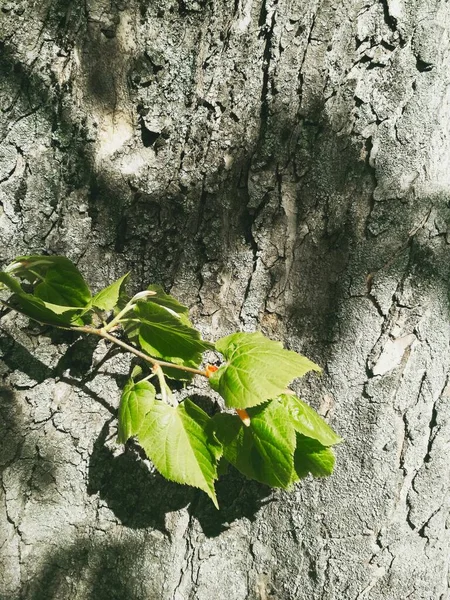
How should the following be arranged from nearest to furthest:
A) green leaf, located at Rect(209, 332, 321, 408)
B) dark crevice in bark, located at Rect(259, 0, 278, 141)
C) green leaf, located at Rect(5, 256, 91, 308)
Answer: green leaf, located at Rect(209, 332, 321, 408), green leaf, located at Rect(5, 256, 91, 308), dark crevice in bark, located at Rect(259, 0, 278, 141)

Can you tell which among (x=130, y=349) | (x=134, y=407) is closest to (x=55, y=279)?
(x=130, y=349)

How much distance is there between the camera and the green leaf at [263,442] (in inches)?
42.6

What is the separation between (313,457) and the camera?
117 centimetres

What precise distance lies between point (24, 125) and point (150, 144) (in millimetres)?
284

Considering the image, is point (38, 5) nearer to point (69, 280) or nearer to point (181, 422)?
point (69, 280)

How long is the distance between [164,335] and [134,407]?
6.8 inches

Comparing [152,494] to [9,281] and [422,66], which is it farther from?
[422,66]

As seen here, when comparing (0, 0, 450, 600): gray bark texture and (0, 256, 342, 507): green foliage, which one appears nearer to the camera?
(0, 256, 342, 507): green foliage

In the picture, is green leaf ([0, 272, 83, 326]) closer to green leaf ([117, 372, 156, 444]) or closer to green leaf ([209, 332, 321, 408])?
green leaf ([117, 372, 156, 444])

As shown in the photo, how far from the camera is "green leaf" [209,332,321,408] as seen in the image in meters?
1.03

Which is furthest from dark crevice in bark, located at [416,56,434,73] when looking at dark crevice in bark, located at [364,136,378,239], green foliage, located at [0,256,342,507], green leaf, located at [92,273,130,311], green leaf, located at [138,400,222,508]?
green leaf, located at [138,400,222,508]

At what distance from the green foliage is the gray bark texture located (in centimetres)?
12

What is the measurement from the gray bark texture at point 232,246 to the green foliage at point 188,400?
0.12 meters

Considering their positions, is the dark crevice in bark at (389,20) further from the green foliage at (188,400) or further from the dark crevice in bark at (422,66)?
the green foliage at (188,400)
